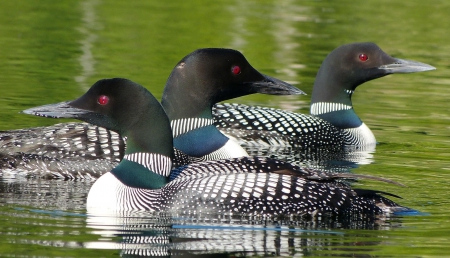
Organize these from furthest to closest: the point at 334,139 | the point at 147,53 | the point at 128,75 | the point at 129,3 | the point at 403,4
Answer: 1. the point at 403,4
2. the point at 129,3
3. the point at 147,53
4. the point at 128,75
5. the point at 334,139

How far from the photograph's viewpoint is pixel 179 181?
19.5ft

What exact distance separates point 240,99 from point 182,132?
3574 mm

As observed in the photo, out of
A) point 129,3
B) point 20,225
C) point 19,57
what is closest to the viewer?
point 20,225

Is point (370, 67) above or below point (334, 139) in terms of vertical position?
above

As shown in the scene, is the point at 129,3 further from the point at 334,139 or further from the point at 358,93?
the point at 334,139

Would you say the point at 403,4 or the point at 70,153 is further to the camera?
the point at 403,4

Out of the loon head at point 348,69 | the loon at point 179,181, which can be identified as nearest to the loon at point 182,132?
the loon at point 179,181

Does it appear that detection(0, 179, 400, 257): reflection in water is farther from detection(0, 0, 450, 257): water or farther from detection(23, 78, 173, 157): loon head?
detection(23, 78, 173, 157): loon head

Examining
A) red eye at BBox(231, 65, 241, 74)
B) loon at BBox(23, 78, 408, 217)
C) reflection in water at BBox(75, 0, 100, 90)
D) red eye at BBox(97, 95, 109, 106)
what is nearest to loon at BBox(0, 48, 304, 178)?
red eye at BBox(231, 65, 241, 74)

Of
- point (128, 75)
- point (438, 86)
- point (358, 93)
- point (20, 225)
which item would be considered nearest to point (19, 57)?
point (128, 75)

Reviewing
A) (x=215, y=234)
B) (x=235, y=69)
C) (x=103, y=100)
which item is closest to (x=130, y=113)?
(x=103, y=100)

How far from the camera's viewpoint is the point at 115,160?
710 centimetres

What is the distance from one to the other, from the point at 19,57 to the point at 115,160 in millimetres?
5890

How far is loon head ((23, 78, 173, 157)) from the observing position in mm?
5918
